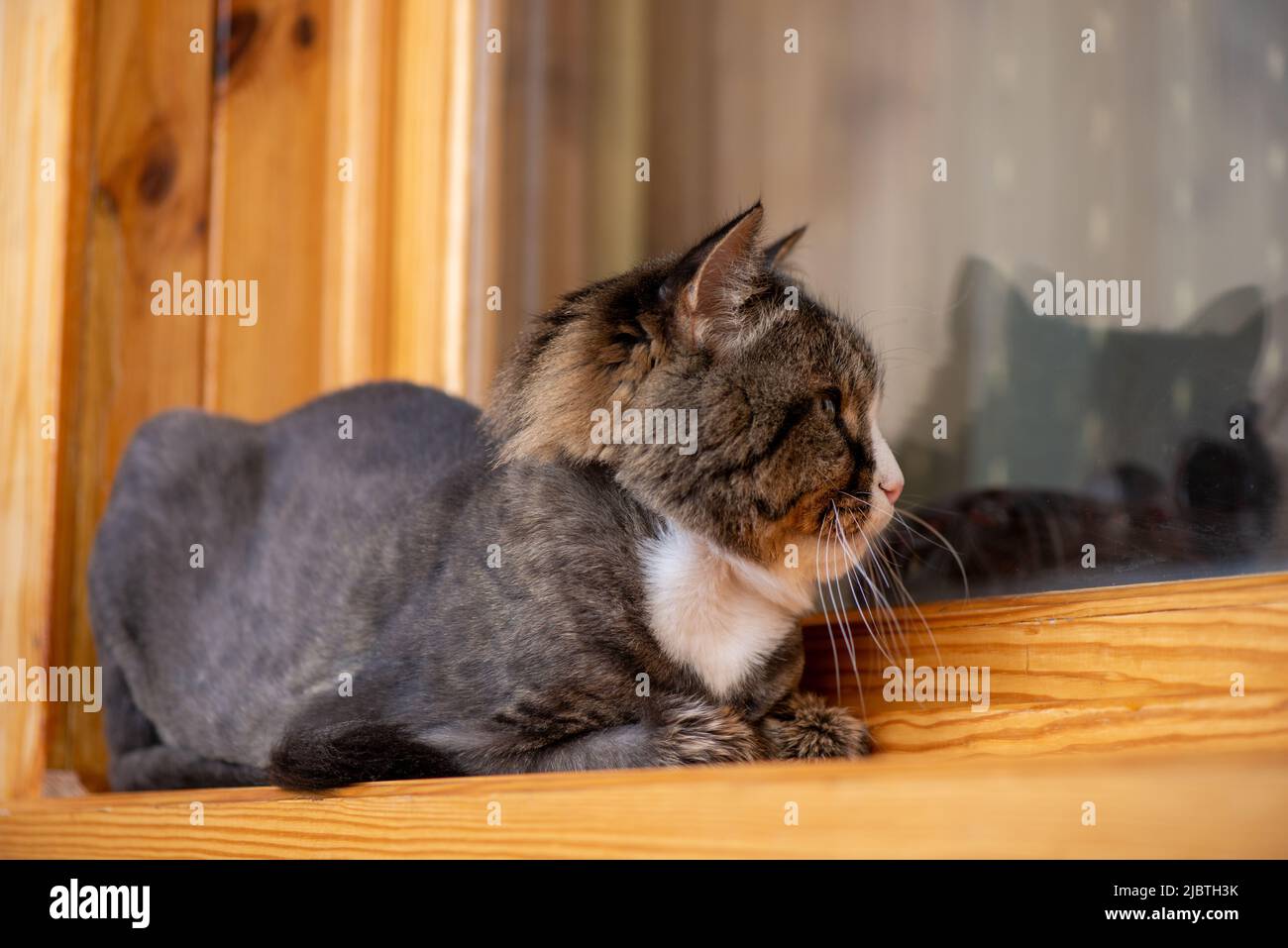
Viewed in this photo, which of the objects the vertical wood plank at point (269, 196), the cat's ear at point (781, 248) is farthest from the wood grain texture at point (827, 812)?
the vertical wood plank at point (269, 196)

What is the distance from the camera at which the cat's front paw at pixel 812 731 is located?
1.43 meters

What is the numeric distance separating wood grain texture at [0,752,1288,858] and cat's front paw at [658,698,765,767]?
137 mm

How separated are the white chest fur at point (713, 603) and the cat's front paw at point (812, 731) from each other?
80 mm

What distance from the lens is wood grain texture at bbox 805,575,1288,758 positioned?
112 cm

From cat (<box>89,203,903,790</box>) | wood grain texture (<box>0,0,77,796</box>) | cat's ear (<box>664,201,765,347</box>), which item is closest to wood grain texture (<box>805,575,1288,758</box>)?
cat (<box>89,203,903,790</box>)

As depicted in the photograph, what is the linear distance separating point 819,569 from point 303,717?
0.66m

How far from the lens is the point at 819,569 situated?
1416 mm

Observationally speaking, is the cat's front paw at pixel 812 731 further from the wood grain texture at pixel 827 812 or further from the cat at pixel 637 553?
the wood grain texture at pixel 827 812

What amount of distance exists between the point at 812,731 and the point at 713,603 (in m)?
0.20

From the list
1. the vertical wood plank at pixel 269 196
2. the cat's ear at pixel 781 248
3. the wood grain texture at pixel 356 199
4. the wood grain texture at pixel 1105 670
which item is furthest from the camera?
the wood grain texture at pixel 356 199

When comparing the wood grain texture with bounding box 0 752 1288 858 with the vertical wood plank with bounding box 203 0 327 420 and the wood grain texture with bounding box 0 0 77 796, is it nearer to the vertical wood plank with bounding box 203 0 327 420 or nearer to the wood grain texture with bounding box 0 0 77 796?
the wood grain texture with bounding box 0 0 77 796

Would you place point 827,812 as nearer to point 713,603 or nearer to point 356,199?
point 713,603

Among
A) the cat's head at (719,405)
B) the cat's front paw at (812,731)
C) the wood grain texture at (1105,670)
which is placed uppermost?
the cat's head at (719,405)

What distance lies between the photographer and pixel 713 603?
1403mm
